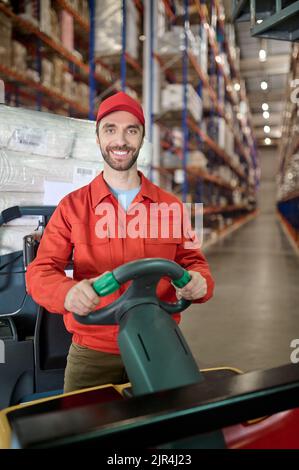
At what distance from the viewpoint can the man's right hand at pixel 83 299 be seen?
126 cm

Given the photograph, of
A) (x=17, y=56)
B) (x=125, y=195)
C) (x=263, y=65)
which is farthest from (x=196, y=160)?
(x=263, y=65)

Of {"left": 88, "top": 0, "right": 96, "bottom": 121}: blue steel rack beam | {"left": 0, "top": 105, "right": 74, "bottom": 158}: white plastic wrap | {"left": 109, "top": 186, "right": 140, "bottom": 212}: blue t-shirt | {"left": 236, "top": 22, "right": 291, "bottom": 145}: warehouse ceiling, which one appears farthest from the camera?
{"left": 236, "top": 22, "right": 291, "bottom": 145}: warehouse ceiling

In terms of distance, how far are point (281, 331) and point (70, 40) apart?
496cm

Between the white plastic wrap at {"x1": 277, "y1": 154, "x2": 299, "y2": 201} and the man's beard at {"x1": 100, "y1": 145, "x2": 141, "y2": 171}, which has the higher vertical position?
the white plastic wrap at {"x1": 277, "y1": 154, "x2": 299, "y2": 201}

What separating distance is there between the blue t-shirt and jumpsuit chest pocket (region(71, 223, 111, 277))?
16 cm

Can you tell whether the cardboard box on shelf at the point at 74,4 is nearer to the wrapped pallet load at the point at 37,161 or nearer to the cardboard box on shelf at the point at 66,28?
the cardboard box on shelf at the point at 66,28

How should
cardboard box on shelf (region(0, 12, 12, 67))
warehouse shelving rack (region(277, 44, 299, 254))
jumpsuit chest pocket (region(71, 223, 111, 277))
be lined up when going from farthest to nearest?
warehouse shelving rack (region(277, 44, 299, 254)) < cardboard box on shelf (region(0, 12, 12, 67)) < jumpsuit chest pocket (region(71, 223, 111, 277))

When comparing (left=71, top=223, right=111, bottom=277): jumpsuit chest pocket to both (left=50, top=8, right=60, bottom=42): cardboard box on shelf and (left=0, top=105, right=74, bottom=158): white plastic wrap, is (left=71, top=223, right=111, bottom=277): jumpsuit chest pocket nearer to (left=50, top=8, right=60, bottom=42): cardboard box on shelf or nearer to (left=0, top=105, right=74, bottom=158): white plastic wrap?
(left=0, top=105, right=74, bottom=158): white plastic wrap

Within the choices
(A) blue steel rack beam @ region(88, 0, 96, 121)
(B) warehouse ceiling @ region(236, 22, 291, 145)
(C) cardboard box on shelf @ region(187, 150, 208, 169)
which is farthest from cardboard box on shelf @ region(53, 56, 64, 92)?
(B) warehouse ceiling @ region(236, 22, 291, 145)

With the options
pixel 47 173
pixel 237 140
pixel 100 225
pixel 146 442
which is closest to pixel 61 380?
pixel 100 225

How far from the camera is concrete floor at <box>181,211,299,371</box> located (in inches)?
138

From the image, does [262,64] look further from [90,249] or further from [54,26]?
[90,249]

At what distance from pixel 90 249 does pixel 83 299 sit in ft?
1.22
